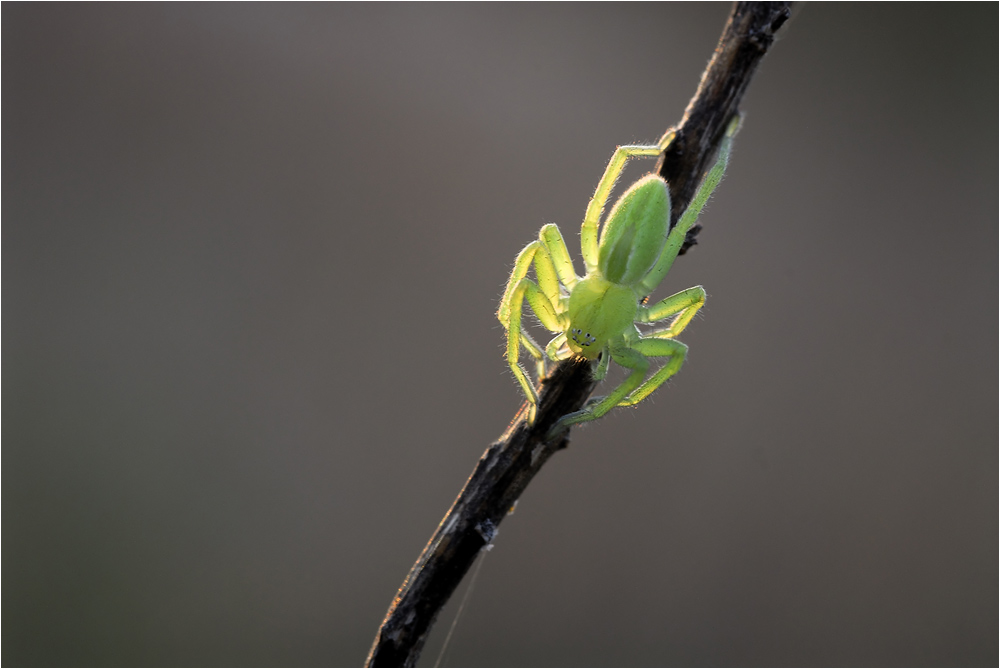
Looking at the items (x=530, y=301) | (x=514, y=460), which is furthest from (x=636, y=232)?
(x=514, y=460)

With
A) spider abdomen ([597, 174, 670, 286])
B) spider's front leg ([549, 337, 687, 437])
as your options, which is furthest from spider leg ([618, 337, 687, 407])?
spider abdomen ([597, 174, 670, 286])

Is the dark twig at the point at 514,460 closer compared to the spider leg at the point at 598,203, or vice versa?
the dark twig at the point at 514,460

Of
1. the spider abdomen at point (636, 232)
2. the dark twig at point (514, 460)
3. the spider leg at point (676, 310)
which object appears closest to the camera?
the dark twig at point (514, 460)

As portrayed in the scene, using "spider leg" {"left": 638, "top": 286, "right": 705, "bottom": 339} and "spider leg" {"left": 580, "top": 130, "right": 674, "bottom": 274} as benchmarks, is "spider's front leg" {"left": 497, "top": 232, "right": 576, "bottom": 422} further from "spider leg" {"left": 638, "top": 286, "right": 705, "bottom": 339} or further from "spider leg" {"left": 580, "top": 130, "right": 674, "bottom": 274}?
"spider leg" {"left": 638, "top": 286, "right": 705, "bottom": 339}

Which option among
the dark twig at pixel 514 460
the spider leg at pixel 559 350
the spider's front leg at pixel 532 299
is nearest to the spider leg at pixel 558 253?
the spider's front leg at pixel 532 299

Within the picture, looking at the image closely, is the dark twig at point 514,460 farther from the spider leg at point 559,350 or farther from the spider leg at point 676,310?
the spider leg at point 676,310

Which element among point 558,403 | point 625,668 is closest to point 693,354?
point 625,668

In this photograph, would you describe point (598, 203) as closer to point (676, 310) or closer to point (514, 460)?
point (676, 310)

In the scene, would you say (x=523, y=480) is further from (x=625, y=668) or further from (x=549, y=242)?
(x=625, y=668)
